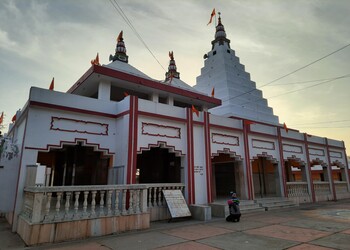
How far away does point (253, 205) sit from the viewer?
11.6m

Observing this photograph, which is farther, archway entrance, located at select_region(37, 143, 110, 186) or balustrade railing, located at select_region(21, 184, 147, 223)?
archway entrance, located at select_region(37, 143, 110, 186)

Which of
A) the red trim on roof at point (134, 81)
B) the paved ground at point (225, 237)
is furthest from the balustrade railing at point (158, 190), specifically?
the red trim on roof at point (134, 81)

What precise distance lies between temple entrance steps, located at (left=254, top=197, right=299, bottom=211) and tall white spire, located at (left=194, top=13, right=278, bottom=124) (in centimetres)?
771

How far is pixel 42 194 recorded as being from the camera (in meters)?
6.04

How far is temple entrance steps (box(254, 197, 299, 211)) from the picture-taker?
39.3ft

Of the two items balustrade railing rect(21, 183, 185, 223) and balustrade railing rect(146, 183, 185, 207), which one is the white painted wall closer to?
balustrade railing rect(146, 183, 185, 207)

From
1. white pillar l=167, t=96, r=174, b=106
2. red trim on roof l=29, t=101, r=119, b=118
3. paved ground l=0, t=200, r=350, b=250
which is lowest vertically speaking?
paved ground l=0, t=200, r=350, b=250

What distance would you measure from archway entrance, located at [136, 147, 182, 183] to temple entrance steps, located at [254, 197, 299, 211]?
468cm

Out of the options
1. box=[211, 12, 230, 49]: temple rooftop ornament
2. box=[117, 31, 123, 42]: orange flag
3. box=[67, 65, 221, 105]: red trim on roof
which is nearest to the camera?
box=[67, 65, 221, 105]: red trim on roof

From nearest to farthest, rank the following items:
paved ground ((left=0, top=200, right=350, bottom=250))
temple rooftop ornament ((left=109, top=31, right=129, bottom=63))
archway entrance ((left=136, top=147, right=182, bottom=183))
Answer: paved ground ((left=0, top=200, right=350, bottom=250))
archway entrance ((left=136, top=147, right=182, bottom=183))
temple rooftop ornament ((left=109, top=31, right=129, bottom=63))

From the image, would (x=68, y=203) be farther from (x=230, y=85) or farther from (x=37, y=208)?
(x=230, y=85)

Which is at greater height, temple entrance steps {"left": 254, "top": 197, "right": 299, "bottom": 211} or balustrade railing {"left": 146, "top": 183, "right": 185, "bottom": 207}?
balustrade railing {"left": 146, "top": 183, "right": 185, "bottom": 207}

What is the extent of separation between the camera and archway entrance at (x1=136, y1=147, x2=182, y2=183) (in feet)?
43.4

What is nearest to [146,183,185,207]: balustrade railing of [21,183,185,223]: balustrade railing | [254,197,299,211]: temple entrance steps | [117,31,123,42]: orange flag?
[21,183,185,223]: balustrade railing
